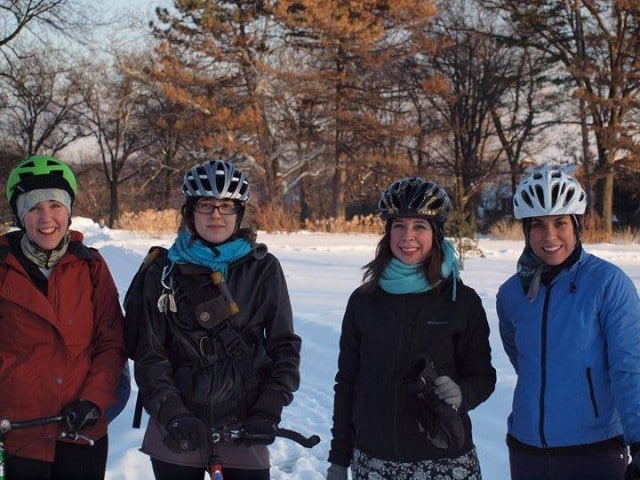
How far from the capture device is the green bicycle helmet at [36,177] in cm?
326

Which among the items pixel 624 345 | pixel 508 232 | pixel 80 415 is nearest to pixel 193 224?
pixel 80 415

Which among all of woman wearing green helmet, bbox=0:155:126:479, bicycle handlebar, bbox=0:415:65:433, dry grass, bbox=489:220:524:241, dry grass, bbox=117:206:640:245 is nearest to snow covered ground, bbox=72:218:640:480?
woman wearing green helmet, bbox=0:155:126:479

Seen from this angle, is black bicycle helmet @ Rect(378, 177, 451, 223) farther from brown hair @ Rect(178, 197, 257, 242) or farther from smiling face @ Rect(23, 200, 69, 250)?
smiling face @ Rect(23, 200, 69, 250)

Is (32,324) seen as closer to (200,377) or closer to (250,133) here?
(200,377)

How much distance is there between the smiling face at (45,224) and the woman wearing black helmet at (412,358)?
1362 millimetres

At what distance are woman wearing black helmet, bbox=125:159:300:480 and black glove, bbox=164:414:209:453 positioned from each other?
7 centimetres

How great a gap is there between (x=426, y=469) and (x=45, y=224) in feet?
6.42

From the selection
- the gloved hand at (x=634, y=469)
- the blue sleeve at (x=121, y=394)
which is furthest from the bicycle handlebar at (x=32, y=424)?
the gloved hand at (x=634, y=469)

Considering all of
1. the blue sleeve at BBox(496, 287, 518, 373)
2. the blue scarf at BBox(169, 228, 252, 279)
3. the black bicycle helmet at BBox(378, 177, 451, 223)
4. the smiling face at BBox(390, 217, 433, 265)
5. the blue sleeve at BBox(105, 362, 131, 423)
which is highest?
the black bicycle helmet at BBox(378, 177, 451, 223)

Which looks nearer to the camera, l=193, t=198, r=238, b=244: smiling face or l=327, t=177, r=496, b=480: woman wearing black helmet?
l=327, t=177, r=496, b=480: woman wearing black helmet

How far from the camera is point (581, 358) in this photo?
9.61 feet

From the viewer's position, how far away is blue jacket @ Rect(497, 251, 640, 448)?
2.86 meters

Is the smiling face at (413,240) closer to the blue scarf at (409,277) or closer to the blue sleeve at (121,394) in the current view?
the blue scarf at (409,277)

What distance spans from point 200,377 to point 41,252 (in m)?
0.93
